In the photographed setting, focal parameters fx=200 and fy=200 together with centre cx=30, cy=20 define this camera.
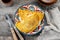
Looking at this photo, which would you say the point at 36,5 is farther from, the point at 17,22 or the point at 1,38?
the point at 1,38

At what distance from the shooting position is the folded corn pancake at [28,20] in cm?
102

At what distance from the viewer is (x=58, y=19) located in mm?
1070

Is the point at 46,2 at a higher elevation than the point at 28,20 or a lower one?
higher

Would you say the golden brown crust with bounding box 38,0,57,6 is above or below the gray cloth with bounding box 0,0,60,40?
above

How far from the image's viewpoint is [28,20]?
40.8 inches

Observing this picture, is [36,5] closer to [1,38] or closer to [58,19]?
[58,19]

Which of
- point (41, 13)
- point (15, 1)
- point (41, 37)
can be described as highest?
point (15, 1)

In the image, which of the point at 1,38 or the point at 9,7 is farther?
the point at 9,7

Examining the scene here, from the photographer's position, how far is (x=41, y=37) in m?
1.03

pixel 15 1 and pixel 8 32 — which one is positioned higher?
pixel 15 1

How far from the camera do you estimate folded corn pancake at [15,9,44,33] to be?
1.02 m

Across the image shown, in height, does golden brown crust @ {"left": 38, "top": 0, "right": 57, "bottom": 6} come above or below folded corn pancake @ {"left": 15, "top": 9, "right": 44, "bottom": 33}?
above

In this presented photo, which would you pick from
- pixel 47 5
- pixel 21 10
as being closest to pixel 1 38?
pixel 21 10

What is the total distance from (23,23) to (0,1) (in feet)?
0.68
